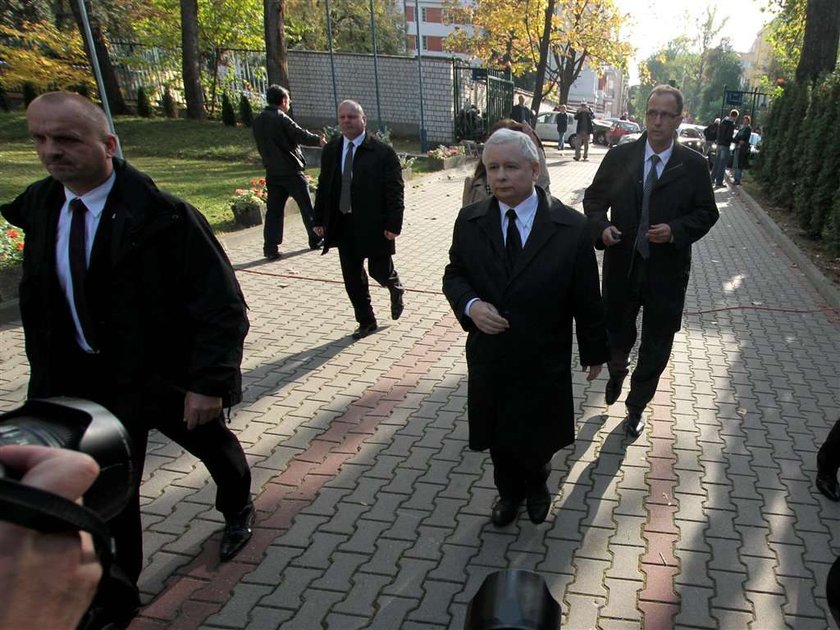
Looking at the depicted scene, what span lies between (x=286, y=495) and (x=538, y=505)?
138 centimetres

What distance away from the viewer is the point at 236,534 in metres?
2.96

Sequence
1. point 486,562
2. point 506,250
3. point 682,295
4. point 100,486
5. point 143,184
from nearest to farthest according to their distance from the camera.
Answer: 1. point 100,486
2. point 143,184
3. point 506,250
4. point 486,562
5. point 682,295

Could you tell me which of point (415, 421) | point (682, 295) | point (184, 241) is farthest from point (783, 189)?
point (184, 241)

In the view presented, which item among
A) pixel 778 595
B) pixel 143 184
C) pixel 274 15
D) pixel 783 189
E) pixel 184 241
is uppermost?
pixel 274 15

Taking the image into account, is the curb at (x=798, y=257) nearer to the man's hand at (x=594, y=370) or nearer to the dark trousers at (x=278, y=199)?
the man's hand at (x=594, y=370)

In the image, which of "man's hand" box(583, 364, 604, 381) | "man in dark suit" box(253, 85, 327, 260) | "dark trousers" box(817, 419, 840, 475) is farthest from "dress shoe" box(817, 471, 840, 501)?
"man in dark suit" box(253, 85, 327, 260)

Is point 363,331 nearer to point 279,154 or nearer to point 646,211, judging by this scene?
point 646,211

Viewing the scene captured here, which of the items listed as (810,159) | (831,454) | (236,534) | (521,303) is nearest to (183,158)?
(810,159)

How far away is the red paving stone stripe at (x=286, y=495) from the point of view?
2.63 m

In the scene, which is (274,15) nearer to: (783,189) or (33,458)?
(783,189)

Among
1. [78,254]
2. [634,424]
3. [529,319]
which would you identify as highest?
[78,254]

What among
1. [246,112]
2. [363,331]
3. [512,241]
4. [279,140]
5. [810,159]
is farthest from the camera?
[246,112]

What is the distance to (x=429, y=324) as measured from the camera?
6.18m

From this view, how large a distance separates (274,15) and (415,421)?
48.5 ft
